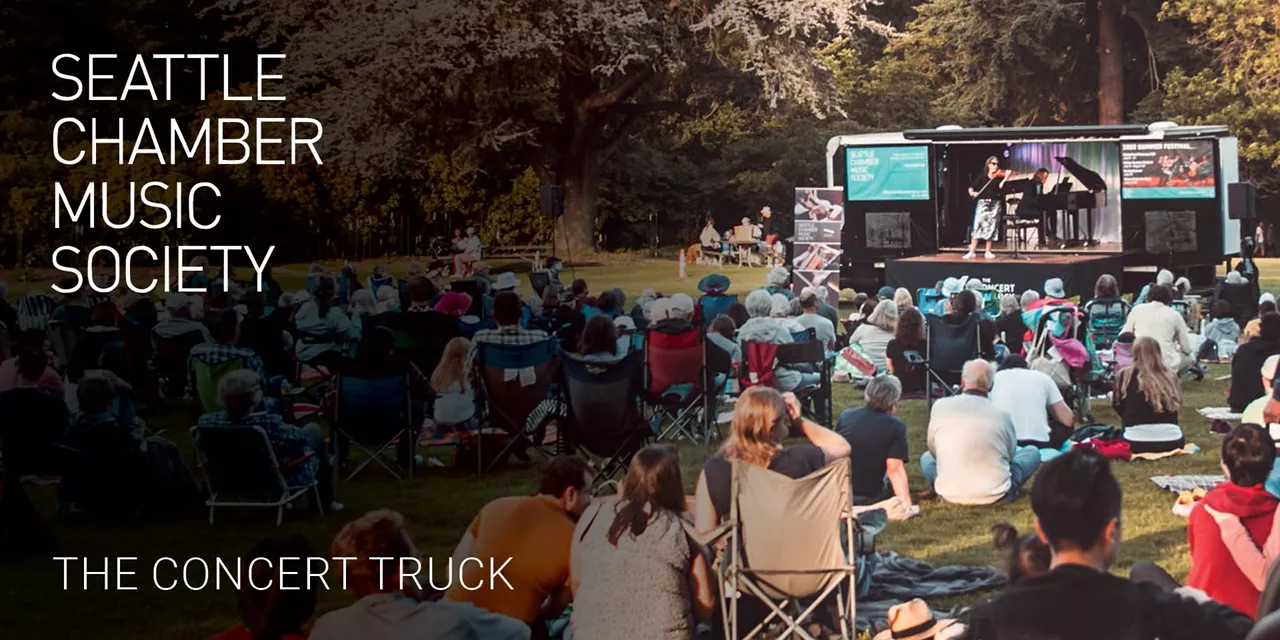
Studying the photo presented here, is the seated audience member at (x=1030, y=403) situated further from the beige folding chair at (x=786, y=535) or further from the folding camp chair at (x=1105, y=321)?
the folding camp chair at (x=1105, y=321)

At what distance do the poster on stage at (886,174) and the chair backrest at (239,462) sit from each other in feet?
42.4

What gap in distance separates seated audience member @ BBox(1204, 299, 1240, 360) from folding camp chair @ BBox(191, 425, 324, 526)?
322 inches

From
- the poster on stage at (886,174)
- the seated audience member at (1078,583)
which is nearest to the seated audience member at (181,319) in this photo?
the seated audience member at (1078,583)

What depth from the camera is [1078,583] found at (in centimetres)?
291

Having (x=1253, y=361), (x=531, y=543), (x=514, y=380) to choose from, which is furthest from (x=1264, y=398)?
(x=531, y=543)

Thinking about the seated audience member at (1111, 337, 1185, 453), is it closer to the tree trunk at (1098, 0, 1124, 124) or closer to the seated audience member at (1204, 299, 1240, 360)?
the seated audience member at (1204, 299, 1240, 360)

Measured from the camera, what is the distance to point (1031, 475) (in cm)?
710

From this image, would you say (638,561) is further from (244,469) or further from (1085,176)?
(1085,176)

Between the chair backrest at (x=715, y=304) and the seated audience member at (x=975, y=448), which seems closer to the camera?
the seated audience member at (x=975, y=448)

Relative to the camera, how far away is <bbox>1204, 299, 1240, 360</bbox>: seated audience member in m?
12.3

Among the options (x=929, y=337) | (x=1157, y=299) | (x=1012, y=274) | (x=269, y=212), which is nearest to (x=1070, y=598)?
(x=929, y=337)

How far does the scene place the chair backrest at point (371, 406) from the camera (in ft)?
24.6

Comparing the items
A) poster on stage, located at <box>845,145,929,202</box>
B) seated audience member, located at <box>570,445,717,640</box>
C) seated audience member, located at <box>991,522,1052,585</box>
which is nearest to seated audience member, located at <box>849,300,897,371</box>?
seated audience member, located at <box>570,445,717,640</box>

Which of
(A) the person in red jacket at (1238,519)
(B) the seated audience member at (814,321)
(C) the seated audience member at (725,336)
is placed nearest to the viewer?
(A) the person in red jacket at (1238,519)
